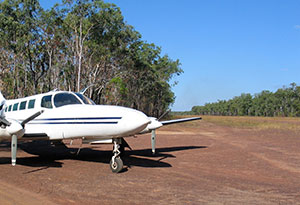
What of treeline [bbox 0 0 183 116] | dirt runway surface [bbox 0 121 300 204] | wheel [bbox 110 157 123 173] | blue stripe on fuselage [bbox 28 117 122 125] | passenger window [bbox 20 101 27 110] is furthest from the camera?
treeline [bbox 0 0 183 116]

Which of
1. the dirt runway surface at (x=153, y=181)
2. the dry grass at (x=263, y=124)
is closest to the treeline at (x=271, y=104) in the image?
the dry grass at (x=263, y=124)

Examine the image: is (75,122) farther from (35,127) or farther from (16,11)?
(16,11)

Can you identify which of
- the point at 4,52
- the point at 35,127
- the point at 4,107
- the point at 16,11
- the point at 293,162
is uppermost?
the point at 16,11

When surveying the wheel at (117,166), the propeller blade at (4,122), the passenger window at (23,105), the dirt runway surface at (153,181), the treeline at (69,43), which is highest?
the treeline at (69,43)

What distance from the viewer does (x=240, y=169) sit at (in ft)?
→ 32.1

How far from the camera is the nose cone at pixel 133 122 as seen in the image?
25.9 feet

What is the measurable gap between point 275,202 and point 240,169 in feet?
12.7

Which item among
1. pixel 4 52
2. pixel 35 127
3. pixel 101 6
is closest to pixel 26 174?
pixel 35 127

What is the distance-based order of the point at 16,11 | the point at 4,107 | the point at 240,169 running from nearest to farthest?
the point at 240,169, the point at 4,107, the point at 16,11

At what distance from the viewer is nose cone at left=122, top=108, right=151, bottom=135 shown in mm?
7898

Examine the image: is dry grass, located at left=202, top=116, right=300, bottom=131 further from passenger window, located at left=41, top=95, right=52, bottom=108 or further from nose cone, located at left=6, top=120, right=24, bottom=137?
nose cone, located at left=6, top=120, right=24, bottom=137

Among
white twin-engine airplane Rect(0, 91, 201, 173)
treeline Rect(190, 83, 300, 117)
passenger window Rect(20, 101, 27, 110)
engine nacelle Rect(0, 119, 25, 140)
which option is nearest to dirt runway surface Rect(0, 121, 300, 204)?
white twin-engine airplane Rect(0, 91, 201, 173)

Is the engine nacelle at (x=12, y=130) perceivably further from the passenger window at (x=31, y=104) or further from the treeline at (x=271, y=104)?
the treeline at (x=271, y=104)

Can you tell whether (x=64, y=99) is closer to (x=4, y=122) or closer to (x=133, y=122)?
(x=4, y=122)
